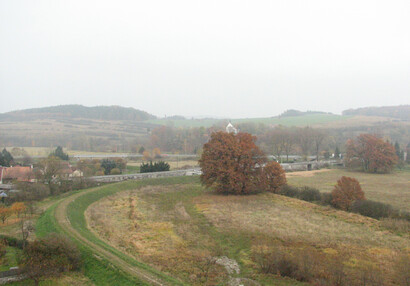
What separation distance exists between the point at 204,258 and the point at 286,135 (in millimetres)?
63601

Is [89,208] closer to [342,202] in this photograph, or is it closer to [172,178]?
[172,178]

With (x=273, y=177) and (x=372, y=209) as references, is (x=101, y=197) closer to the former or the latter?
(x=273, y=177)

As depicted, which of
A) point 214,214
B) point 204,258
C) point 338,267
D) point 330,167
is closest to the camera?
point 338,267

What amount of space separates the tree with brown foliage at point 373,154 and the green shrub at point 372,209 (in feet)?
108

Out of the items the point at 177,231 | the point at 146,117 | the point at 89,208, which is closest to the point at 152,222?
the point at 177,231

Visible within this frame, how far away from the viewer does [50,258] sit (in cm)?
1319

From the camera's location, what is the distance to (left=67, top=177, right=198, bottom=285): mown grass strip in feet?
44.8

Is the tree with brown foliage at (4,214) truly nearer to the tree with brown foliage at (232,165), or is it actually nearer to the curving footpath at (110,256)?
the curving footpath at (110,256)

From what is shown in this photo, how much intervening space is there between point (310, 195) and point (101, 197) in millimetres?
20525

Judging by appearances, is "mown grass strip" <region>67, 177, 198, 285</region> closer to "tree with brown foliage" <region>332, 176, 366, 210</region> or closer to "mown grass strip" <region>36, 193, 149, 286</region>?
"mown grass strip" <region>36, 193, 149, 286</region>

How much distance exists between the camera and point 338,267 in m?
13.1

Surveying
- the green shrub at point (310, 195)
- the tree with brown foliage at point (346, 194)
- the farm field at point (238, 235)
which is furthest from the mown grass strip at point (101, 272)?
the green shrub at point (310, 195)

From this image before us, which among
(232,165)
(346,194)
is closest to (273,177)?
(232,165)

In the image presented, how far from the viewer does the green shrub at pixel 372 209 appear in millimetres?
24922
